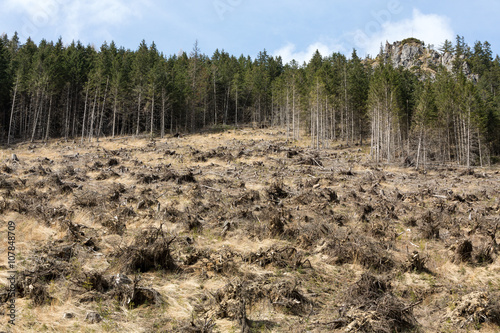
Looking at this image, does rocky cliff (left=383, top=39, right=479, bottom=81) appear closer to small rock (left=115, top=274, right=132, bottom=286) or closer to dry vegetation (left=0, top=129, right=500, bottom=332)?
dry vegetation (left=0, top=129, right=500, bottom=332)

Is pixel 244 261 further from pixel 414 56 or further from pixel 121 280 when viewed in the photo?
pixel 414 56

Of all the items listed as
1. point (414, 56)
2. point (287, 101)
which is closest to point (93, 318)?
point (287, 101)

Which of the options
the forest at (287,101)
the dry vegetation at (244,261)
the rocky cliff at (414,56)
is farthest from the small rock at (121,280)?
the rocky cliff at (414,56)

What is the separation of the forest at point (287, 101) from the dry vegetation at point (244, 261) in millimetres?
29140

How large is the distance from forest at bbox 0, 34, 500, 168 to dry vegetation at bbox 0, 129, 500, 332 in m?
29.1

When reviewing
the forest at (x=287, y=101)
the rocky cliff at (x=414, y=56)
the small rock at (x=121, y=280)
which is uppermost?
the rocky cliff at (x=414, y=56)

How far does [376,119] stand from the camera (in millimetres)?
41031

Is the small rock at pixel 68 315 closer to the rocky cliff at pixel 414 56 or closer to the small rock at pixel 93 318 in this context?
A: the small rock at pixel 93 318

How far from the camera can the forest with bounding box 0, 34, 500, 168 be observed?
1630 inches

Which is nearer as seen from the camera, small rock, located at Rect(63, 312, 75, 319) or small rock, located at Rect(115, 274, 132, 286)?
small rock, located at Rect(63, 312, 75, 319)

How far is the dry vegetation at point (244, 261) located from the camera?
213 inches

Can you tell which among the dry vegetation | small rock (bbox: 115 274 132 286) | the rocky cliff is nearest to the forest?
the dry vegetation

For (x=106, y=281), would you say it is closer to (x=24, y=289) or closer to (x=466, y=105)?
(x=24, y=289)

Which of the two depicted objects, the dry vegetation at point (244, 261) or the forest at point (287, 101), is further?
the forest at point (287, 101)
